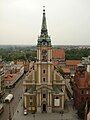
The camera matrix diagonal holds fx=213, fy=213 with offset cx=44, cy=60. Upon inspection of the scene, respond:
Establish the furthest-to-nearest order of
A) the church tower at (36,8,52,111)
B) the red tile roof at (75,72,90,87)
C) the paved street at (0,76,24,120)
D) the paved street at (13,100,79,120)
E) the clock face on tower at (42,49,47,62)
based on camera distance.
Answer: the red tile roof at (75,72,90,87)
the clock face on tower at (42,49,47,62)
the church tower at (36,8,52,111)
the paved street at (0,76,24,120)
the paved street at (13,100,79,120)

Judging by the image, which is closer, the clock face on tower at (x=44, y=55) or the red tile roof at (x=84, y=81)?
the clock face on tower at (x=44, y=55)

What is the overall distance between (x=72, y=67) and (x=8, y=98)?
64196 mm

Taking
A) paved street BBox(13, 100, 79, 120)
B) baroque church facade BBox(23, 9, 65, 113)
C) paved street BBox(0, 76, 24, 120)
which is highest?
baroque church facade BBox(23, 9, 65, 113)

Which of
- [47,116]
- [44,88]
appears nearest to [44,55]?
[44,88]

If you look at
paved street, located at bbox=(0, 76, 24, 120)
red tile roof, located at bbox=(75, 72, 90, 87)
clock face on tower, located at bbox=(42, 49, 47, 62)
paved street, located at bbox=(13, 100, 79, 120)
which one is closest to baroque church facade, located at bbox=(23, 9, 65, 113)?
clock face on tower, located at bbox=(42, 49, 47, 62)

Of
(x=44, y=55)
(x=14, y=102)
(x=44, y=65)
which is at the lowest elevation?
(x=14, y=102)

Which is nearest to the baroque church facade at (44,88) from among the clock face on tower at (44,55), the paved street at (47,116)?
the clock face on tower at (44,55)

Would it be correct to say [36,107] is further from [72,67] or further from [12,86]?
[72,67]

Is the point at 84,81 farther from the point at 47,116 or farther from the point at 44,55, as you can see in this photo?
the point at 47,116

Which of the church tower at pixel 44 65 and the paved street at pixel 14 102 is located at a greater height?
the church tower at pixel 44 65

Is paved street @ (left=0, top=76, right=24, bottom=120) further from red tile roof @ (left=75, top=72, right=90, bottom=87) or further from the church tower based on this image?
red tile roof @ (left=75, top=72, right=90, bottom=87)

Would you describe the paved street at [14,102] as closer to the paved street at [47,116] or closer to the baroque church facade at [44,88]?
the paved street at [47,116]

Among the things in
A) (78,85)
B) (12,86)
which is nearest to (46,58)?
(78,85)

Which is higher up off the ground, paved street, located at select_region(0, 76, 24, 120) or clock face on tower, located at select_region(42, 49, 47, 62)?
clock face on tower, located at select_region(42, 49, 47, 62)
